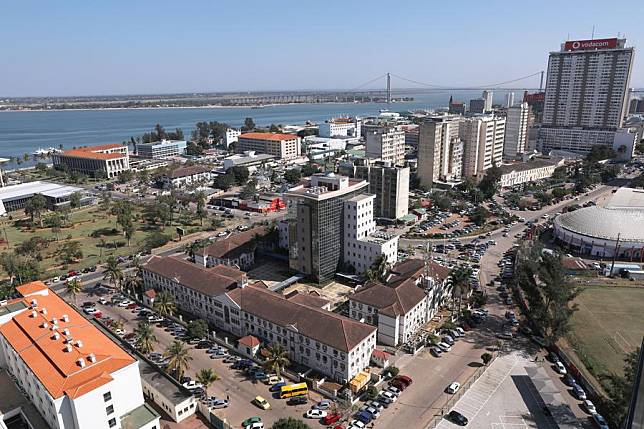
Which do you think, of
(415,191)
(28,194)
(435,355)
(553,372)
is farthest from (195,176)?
(553,372)

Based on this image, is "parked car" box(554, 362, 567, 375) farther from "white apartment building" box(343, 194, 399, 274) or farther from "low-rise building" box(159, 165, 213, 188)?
"low-rise building" box(159, 165, 213, 188)

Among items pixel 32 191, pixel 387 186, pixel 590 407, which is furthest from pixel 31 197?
pixel 590 407

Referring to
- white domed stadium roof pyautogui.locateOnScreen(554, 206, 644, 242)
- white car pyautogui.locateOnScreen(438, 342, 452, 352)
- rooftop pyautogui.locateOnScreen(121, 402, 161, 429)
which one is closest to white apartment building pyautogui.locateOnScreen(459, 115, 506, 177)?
white domed stadium roof pyautogui.locateOnScreen(554, 206, 644, 242)

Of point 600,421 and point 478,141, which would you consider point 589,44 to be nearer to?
point 478,141

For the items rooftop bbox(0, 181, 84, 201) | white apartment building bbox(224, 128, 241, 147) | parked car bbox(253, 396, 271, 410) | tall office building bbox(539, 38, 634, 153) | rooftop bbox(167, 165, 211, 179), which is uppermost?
tall office building bbox(539, 38, 634, 153)

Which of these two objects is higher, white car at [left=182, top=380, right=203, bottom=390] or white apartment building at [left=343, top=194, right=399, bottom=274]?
white apartment building at [left=343, top=194, right=399, bottom=274]

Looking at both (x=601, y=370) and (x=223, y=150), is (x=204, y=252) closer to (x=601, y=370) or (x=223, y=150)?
(x=601, y=370)

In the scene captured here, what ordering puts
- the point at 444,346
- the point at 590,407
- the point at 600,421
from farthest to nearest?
the point at 444,346, the point at 590,407, the point at 600,421
